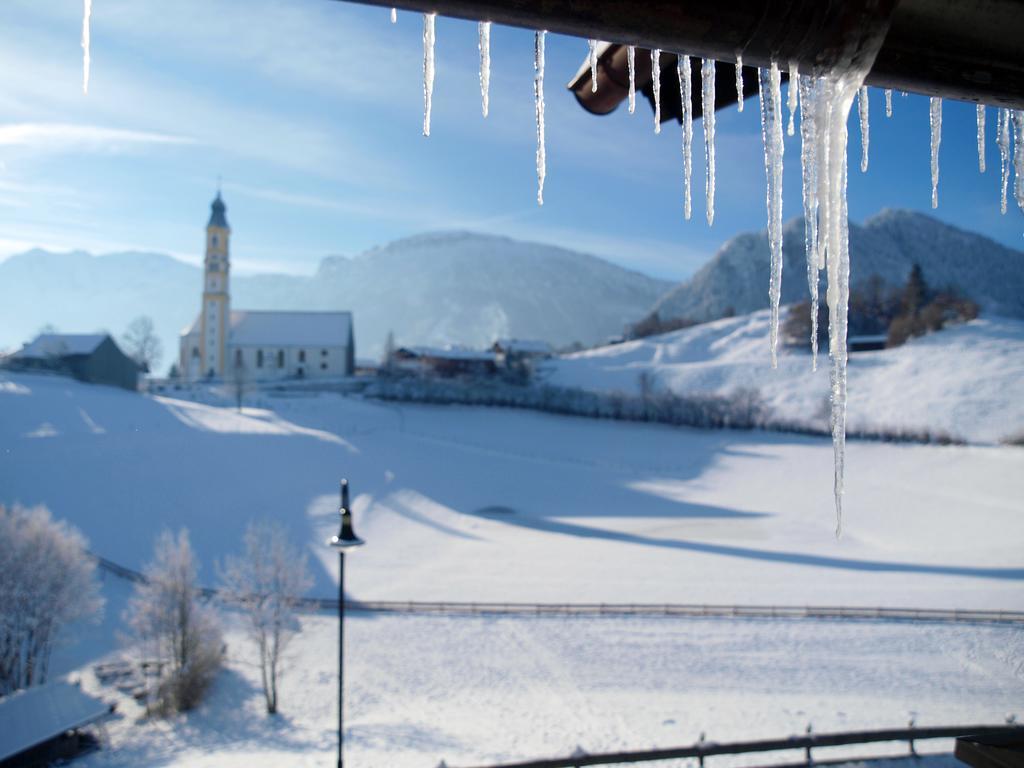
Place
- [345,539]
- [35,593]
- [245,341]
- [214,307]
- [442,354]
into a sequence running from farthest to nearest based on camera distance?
[245,341] → [214,307] → [442,354] → [35,593] → [345,539]

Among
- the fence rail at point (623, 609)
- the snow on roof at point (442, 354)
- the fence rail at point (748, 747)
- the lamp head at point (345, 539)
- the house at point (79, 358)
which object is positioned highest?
the snow on roof at point (442, 354)

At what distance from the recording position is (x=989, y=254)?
5138 inches

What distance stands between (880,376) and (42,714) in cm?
6765

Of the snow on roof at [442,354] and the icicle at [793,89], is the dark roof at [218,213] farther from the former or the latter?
the icicle at [793,89]

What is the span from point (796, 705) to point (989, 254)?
484 feet

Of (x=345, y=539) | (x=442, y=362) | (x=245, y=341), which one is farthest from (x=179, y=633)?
(x=245, y=341)

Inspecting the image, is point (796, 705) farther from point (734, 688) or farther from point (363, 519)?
point (363, 519)

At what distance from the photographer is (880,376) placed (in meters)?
64.2

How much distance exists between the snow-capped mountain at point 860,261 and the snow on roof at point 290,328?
243 feet

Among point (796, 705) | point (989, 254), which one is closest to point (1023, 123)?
point (796, 705)

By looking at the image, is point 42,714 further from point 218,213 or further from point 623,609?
point 218,213

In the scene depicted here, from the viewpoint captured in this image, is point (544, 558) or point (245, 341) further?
point (245, 341)

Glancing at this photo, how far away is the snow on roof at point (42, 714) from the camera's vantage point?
40.3 feet

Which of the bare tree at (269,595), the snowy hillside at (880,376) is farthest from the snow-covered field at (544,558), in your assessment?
the snowy hillside at (880,376)
